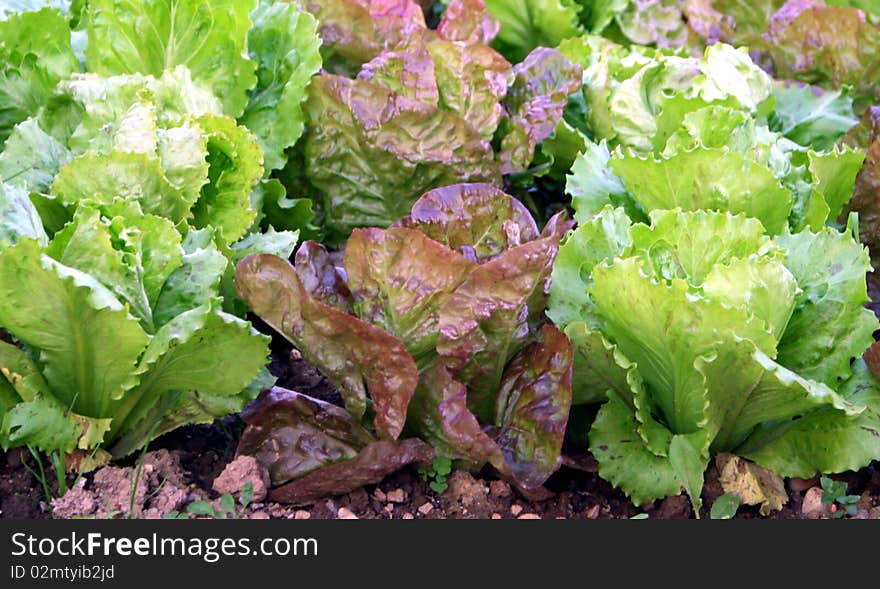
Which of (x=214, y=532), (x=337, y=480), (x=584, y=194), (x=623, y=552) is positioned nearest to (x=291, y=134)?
(x=584, y=194)

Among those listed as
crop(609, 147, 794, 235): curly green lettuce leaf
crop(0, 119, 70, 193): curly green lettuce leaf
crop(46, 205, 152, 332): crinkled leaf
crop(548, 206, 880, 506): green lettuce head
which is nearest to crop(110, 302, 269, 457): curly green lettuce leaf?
crop(46, 205, 152, 332): crinkled leaf

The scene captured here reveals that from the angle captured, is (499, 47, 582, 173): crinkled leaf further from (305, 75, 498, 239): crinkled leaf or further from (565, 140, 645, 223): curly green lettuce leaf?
(565, 140, 645, 223): curly green lettuce leaf

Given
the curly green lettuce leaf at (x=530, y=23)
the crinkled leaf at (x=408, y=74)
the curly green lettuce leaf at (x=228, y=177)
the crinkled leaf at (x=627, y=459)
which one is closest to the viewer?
the crinkled leaf at (x=627, y=459)

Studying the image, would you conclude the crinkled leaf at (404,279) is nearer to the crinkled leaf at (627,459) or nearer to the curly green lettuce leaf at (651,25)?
the crinkled leaf at (627,459)

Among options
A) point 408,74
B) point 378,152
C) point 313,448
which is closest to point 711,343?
point 313,448

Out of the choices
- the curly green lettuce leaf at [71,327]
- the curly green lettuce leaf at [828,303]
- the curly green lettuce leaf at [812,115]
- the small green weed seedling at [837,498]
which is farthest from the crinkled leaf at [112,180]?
the curly green lettuce leaf at [812,115]

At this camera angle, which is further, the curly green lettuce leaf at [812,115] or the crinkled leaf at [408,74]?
the curly green lettuce leaf at [812,115]
